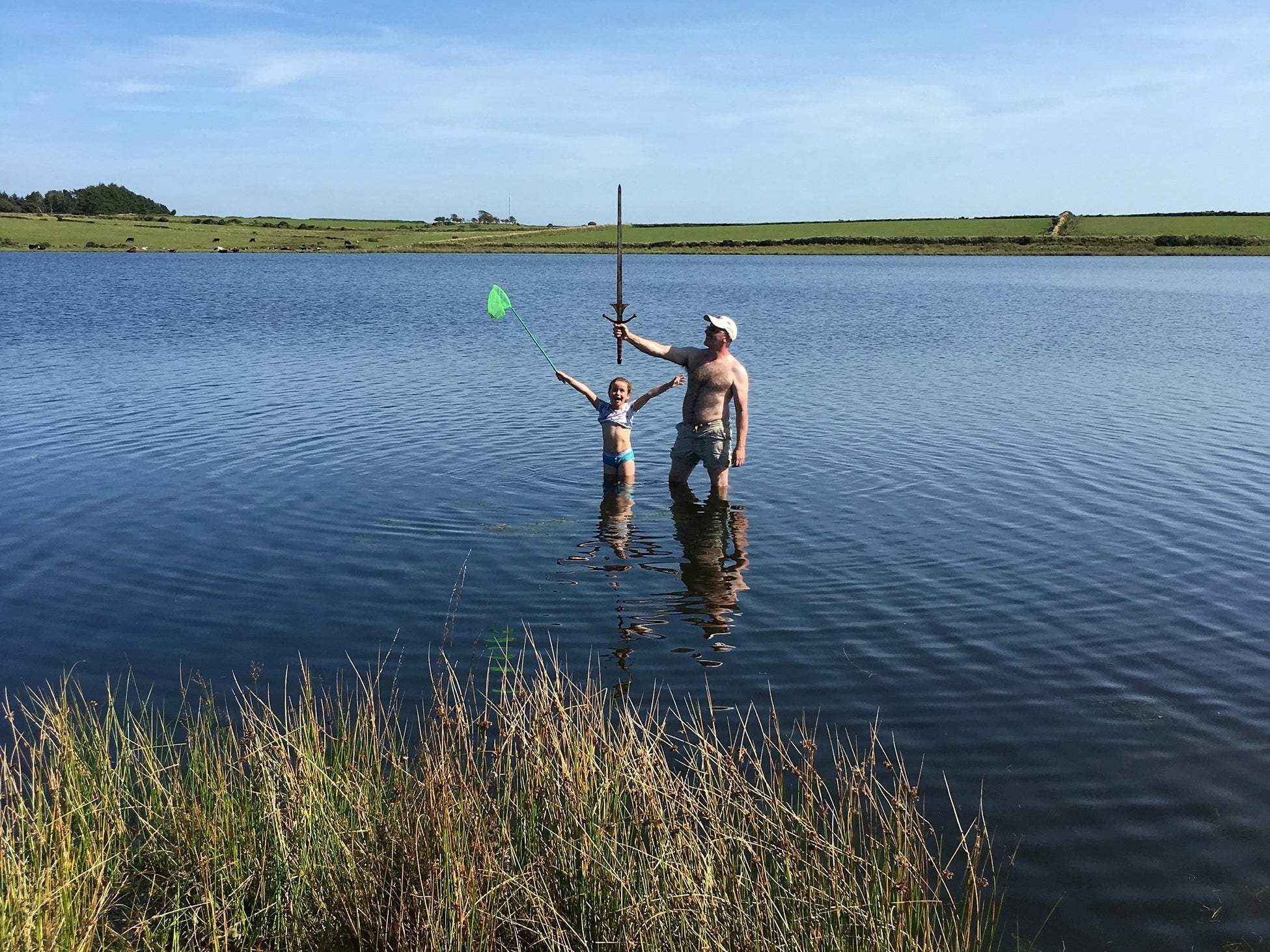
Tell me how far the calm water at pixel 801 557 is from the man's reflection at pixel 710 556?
0.06 meters

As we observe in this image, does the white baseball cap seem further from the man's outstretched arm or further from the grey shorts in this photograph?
Answer: the grey shorts

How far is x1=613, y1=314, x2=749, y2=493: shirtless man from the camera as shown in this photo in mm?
12008

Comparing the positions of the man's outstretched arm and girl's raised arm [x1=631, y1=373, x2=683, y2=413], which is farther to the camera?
the man's outstretched arm

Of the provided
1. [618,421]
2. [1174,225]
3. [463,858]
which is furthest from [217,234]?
[463,858]

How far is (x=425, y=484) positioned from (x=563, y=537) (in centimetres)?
310

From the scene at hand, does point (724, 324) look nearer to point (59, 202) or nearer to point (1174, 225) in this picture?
point (1174, 225)

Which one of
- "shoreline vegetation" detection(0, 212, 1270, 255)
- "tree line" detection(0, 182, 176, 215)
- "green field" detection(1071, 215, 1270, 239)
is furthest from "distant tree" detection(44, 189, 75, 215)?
"green field" detection(1071, 215, 1270, 239)

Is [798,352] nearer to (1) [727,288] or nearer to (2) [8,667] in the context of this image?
(2) [8,667]

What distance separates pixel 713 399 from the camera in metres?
12.3

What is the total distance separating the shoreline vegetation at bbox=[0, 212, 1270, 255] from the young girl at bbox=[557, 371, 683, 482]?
7713 centimetres

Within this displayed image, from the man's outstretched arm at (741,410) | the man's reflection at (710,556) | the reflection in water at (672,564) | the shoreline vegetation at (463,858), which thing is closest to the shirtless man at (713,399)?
the man's outstretched arm at (741,410)

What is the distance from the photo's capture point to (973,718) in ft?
24.0

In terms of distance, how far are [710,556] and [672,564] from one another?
0.48 meters

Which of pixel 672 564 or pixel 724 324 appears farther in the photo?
pixel 724 324
